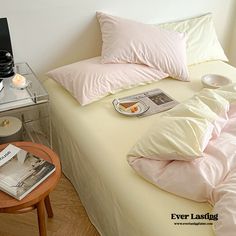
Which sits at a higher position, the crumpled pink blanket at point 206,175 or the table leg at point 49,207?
the crumpled pink blanket at point 206,175

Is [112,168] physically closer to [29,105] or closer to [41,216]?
[41,216]

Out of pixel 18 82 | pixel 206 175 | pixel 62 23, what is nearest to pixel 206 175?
pixel 206 175

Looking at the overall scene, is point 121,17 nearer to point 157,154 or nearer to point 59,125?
point 59,125

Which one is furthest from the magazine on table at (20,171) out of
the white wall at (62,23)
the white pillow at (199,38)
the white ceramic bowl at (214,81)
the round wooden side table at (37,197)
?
the white pillow at (199,38)

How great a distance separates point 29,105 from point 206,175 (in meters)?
0.85

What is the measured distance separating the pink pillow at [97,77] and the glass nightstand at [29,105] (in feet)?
0.45

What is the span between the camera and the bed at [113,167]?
1.09 m

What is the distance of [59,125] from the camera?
165cm

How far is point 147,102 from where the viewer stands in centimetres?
164

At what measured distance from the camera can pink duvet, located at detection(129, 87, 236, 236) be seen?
1.01 meters

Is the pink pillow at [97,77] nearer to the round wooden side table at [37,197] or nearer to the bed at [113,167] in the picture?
the bed at [113,167]

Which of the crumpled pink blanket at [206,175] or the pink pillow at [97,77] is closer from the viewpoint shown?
the crumpled pink blanket at [206,175]

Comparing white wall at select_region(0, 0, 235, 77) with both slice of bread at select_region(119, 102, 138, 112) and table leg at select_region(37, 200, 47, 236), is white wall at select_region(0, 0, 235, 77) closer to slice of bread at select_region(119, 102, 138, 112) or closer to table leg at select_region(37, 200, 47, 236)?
slice of bread at select_region(119, 102, 138, 112)

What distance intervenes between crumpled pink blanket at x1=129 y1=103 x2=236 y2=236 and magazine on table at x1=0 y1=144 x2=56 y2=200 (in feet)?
1.15
